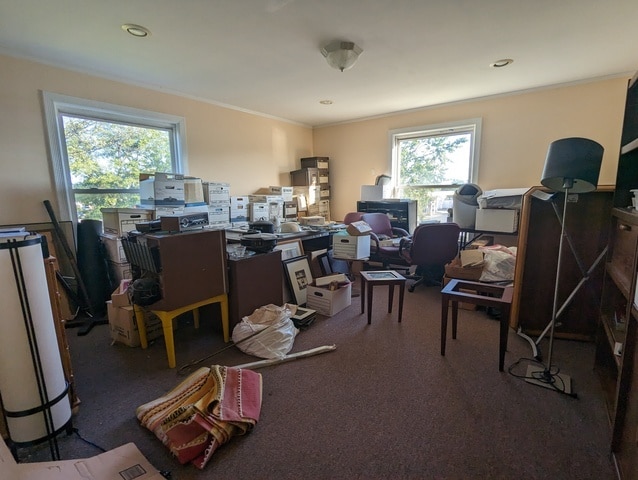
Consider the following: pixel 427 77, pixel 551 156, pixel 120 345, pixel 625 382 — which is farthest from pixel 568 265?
pixel 120 345

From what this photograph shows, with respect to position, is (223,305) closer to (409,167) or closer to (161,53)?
(161,53)

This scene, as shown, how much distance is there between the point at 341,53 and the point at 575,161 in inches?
76.3

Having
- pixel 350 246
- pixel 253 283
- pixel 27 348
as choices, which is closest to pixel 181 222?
pixel 253 283

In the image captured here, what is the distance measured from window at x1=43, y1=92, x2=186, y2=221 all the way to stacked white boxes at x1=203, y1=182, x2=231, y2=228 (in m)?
0.53

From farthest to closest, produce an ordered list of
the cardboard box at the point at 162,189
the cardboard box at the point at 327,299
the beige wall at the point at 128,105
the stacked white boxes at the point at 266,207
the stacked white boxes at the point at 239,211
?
the stacked white boxes at the point at 266,207
the stacked white boxes at the point at 239,211
the cardboard box at the point at 162,189
the cardboard box at the point at 327,299
the beige wall at the point at 128,105

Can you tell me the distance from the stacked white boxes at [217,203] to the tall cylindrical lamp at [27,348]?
2533mm

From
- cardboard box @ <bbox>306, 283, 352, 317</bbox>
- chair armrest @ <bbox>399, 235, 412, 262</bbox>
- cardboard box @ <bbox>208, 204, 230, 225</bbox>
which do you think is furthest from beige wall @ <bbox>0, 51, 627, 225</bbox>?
cardboard box @ <bbox>306, 283, 352, 317</bbox>

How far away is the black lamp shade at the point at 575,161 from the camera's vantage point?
5.50ft

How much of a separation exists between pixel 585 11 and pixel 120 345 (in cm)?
429

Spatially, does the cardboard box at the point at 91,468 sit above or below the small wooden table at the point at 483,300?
below

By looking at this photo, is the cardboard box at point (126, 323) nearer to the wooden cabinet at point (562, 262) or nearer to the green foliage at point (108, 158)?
the green foliage at point (108, 158)

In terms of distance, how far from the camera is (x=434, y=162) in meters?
4.84

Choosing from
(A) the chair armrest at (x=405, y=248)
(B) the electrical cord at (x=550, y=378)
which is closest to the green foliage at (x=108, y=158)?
(A) the chair armrest at (x=405, y=248)

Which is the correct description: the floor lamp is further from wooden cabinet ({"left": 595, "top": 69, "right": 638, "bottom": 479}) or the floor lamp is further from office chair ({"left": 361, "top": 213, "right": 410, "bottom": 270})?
office chair ({"left": 361, "top": 213, "right": 410, "bottom": 270})
